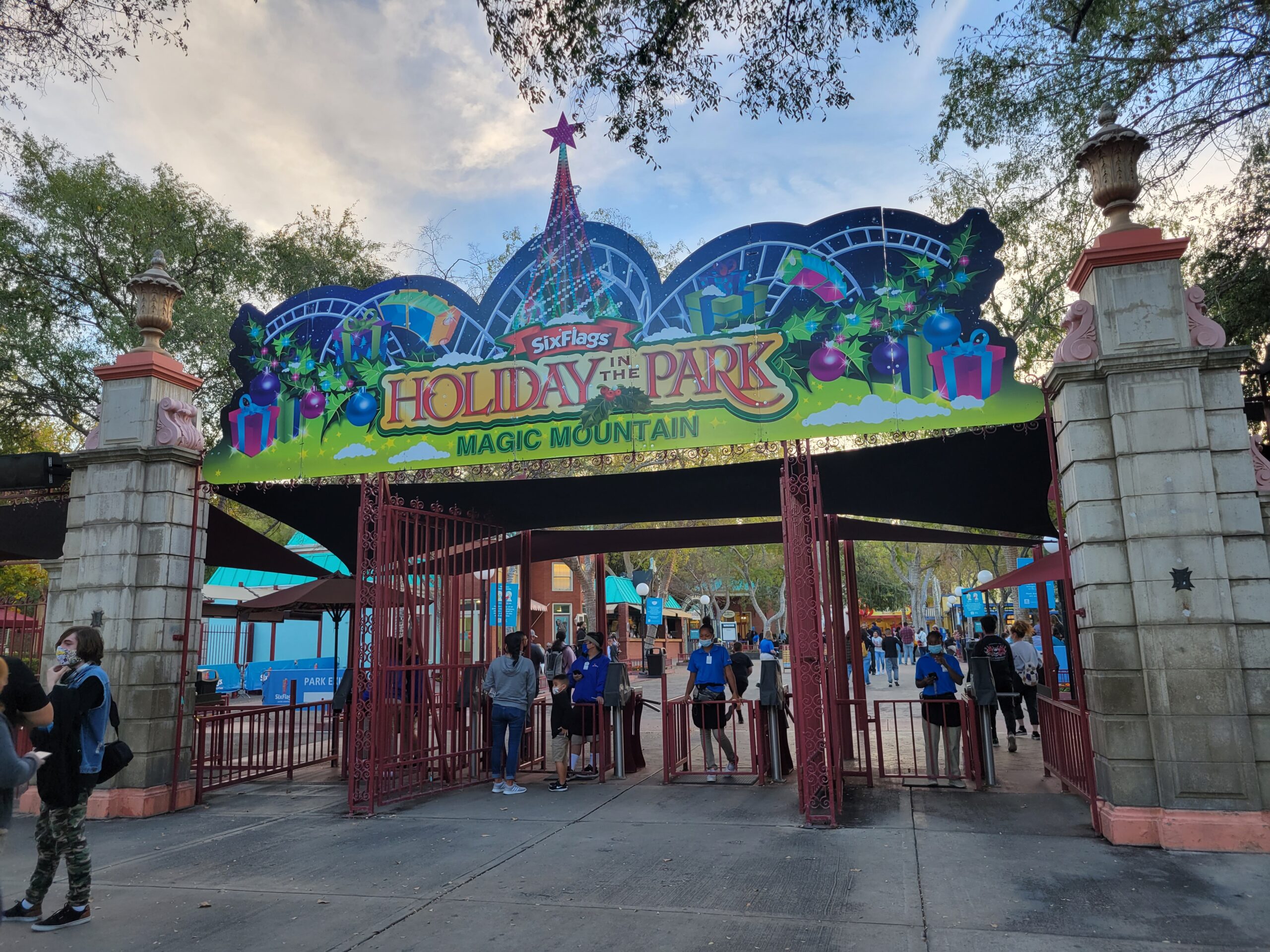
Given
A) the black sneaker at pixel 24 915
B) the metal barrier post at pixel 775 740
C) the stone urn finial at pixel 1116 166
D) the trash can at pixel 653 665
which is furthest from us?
the trash can at pixel 653 665

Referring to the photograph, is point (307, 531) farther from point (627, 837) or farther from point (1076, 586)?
point (1076, 586)

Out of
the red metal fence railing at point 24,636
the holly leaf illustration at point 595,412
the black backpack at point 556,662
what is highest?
the holly leaf illustration at point 595,412

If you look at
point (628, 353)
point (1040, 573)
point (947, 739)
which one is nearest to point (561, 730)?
point (947, 739)

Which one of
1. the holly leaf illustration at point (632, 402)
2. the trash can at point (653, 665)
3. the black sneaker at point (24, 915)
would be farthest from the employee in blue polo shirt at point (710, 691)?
the trash can at point (653, 665)

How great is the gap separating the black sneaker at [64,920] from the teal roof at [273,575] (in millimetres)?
13481

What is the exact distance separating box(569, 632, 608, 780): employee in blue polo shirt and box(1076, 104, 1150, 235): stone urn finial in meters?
7.13

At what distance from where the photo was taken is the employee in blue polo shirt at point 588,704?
10473 mm

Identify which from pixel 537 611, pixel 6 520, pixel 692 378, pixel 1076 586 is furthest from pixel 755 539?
pixel 537 611

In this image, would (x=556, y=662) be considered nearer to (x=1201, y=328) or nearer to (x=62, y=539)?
(x=62, y=539)

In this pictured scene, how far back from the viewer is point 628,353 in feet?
29.1

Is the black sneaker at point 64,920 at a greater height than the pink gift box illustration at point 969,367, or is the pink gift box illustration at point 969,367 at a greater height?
the pink gift box illustration at point 969,367

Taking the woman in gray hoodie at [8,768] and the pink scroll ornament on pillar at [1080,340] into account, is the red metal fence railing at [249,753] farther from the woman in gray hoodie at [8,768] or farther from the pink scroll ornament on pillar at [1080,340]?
the pink scroll ornament on pillar at [1080,340]

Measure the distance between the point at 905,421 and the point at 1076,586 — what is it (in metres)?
2.01

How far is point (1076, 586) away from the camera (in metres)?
7.29
